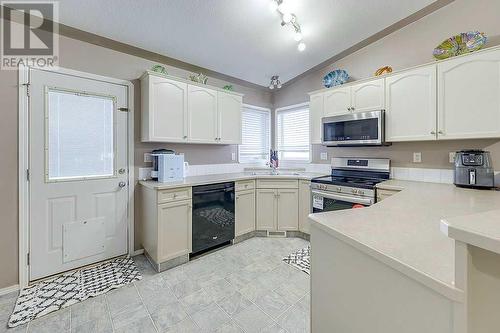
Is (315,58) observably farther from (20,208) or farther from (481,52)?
(20,208)

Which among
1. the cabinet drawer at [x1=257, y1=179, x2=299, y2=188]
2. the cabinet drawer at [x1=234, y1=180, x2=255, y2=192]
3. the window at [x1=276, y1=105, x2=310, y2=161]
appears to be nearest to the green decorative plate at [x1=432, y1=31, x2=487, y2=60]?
the window at [x1=276, y1=105, x2=310, y2=161]

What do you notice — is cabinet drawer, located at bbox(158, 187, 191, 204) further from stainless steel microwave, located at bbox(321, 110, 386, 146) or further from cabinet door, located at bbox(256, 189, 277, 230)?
stainless steel microwave, located at bbox(321, 110, 386, 146)

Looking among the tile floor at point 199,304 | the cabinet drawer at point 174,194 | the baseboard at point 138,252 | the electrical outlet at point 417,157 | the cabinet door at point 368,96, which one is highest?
the cabinet door at point 368,96

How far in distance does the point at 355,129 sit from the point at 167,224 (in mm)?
2573

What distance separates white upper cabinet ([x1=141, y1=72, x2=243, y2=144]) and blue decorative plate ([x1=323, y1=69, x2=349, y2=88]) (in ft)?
4.49

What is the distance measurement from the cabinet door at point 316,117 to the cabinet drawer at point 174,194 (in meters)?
2.00

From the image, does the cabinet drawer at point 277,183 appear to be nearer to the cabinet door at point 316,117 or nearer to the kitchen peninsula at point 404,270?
the cabinet door at point 316,117

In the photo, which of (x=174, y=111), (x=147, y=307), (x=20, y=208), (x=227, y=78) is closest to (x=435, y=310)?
(x=147, y=307)

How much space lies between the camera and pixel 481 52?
6.58 ft

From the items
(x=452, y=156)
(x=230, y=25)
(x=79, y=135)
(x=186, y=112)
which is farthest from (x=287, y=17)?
(x=79, y=135)

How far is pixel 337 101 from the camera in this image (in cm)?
306

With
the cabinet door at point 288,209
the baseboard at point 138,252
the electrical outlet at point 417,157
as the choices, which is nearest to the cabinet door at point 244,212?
the cabinet door at point 288,209

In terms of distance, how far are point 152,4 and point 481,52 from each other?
3.07m

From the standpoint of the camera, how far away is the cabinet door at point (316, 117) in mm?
3262
